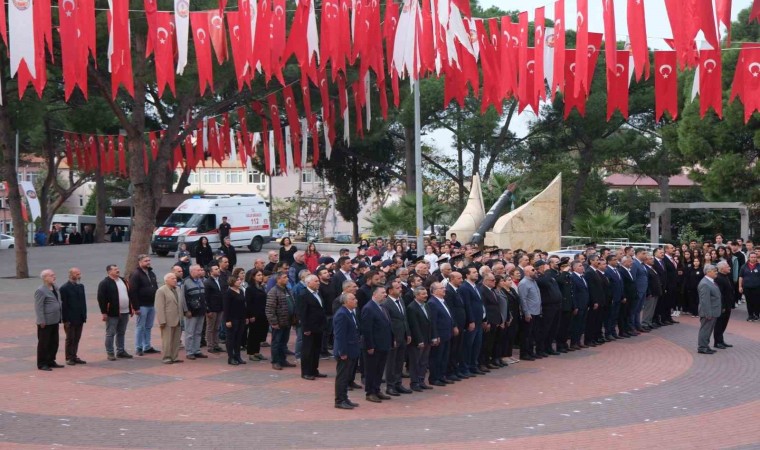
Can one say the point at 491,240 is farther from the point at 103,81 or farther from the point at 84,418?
the point at 84,418

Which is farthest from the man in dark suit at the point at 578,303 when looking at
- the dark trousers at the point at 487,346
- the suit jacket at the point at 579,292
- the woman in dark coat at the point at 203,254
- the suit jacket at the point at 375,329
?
the woman in dark coat at the point at 203,254

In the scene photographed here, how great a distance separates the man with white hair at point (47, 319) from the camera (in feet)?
45.4

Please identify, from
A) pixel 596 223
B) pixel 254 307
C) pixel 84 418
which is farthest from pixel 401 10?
pixel 596 223

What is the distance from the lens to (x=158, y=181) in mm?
25719

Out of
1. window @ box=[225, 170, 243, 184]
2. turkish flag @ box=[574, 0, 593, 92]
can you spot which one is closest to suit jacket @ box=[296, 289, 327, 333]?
turkish flag @ box=[574, 0, 593, 92]

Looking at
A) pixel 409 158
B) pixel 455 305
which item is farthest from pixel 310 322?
pixel 409 158

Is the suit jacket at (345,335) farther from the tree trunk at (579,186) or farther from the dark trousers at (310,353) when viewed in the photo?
the tree trunk at (579,186)

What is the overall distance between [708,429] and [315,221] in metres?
54.2

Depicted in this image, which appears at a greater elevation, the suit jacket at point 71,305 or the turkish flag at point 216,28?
the turkish flag at point 216,28

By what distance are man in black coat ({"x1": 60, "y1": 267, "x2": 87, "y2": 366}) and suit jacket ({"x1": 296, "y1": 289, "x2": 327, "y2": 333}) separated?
3568mm

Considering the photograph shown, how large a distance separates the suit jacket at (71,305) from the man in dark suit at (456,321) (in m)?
5.54

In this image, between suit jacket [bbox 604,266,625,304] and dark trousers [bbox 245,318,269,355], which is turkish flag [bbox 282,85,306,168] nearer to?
suit jacket [bbox 604,266,625,304]

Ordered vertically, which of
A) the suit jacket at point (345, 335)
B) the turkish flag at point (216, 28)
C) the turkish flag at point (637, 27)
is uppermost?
the turkish flag at point (216, 28)

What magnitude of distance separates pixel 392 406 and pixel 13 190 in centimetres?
2104
